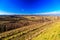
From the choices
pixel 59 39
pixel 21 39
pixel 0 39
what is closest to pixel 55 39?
pixel 59 39

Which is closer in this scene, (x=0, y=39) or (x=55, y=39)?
(x=55, y=39)

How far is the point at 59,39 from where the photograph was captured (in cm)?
1455

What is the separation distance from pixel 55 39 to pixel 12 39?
22.4 feet

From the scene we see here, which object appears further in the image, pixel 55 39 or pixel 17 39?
pixel 17 39

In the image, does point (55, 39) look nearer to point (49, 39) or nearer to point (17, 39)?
point (49, 39)

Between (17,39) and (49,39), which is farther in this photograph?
(17,39)

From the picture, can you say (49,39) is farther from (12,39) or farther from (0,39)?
(0,39)

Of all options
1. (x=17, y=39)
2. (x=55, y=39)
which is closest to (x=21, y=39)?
(x=17, y=39)

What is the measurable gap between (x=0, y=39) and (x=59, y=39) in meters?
9.50

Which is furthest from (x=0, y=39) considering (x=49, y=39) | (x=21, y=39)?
(x=49, y=39)

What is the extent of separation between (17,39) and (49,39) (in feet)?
17.1

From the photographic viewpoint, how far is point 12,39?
17094 mm

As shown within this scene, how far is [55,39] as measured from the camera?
49.0 feet

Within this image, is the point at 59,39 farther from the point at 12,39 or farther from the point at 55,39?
the point at 12,39
